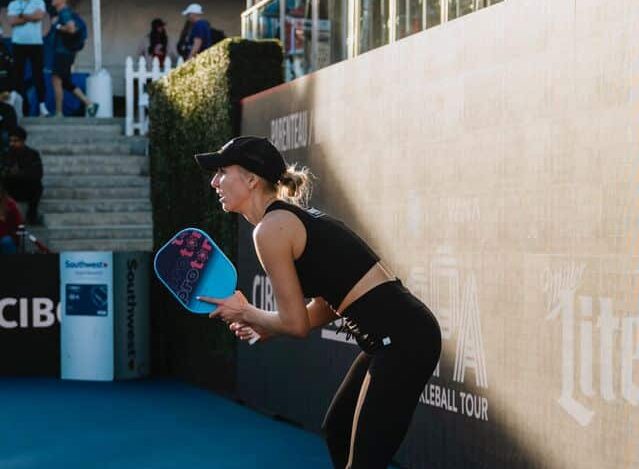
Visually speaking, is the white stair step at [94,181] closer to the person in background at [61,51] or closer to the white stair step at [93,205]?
the white stair step at [93,205]

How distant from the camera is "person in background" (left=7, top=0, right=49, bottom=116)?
19109mm

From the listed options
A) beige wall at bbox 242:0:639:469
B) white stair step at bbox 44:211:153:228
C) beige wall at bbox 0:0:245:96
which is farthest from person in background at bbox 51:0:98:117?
beige wall at bbox 242:0:639:469

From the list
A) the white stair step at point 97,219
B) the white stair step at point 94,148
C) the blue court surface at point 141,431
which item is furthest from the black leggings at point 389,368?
the white stair step at point 94,148

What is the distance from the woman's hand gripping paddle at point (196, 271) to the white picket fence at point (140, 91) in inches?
537

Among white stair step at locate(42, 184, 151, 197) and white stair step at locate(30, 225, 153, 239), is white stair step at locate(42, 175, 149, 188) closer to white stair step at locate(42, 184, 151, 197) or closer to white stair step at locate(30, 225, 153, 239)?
white stair step at locate(42, 184, 151, 197)

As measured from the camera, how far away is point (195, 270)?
204 inches

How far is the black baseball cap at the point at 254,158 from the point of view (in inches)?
192

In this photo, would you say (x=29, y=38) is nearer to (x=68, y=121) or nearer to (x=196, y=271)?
(x=68, y=121)

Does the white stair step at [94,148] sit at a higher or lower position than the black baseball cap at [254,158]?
higher

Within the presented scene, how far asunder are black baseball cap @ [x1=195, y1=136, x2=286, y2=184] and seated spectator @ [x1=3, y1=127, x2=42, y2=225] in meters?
11.6

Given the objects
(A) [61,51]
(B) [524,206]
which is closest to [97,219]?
(A) [61,51]

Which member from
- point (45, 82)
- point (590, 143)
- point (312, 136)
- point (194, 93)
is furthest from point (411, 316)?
point (45, 82)

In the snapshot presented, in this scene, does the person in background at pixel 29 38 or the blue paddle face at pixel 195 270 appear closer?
the blue paddle face at pixel 195 270

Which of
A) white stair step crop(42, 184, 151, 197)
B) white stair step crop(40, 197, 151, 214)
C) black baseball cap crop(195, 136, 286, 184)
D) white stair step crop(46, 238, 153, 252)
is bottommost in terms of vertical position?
white stair step crop(46, 238, 153, 252)
